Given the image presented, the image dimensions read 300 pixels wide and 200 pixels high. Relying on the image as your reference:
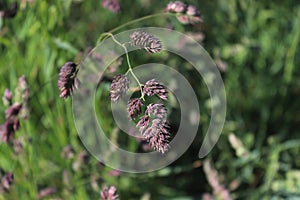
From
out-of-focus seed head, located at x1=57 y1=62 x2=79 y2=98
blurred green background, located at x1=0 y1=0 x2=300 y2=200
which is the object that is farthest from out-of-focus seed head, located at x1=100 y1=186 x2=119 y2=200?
blurred green background, located at x1=0 y1=0 x2=300 y2=200

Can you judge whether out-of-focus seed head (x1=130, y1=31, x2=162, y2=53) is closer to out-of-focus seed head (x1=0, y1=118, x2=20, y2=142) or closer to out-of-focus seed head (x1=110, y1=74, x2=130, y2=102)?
out-of-focus seed head (x1=110, y1=74, x2=130, y2=102)

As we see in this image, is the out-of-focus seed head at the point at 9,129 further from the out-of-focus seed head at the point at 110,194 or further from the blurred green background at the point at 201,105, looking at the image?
the out-of-focus seed head at the point at 110,194

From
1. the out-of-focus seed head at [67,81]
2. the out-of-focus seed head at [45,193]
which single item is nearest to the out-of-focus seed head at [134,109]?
the out-of-focus seed head at [67,81]

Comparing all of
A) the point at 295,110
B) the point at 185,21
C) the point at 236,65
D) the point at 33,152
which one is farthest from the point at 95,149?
the point at 295,110

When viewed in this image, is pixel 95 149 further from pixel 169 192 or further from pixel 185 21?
pixel 185 21

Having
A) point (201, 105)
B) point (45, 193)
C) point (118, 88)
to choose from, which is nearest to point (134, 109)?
point (118, 88)

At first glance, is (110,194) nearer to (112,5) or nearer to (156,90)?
(156,90)
